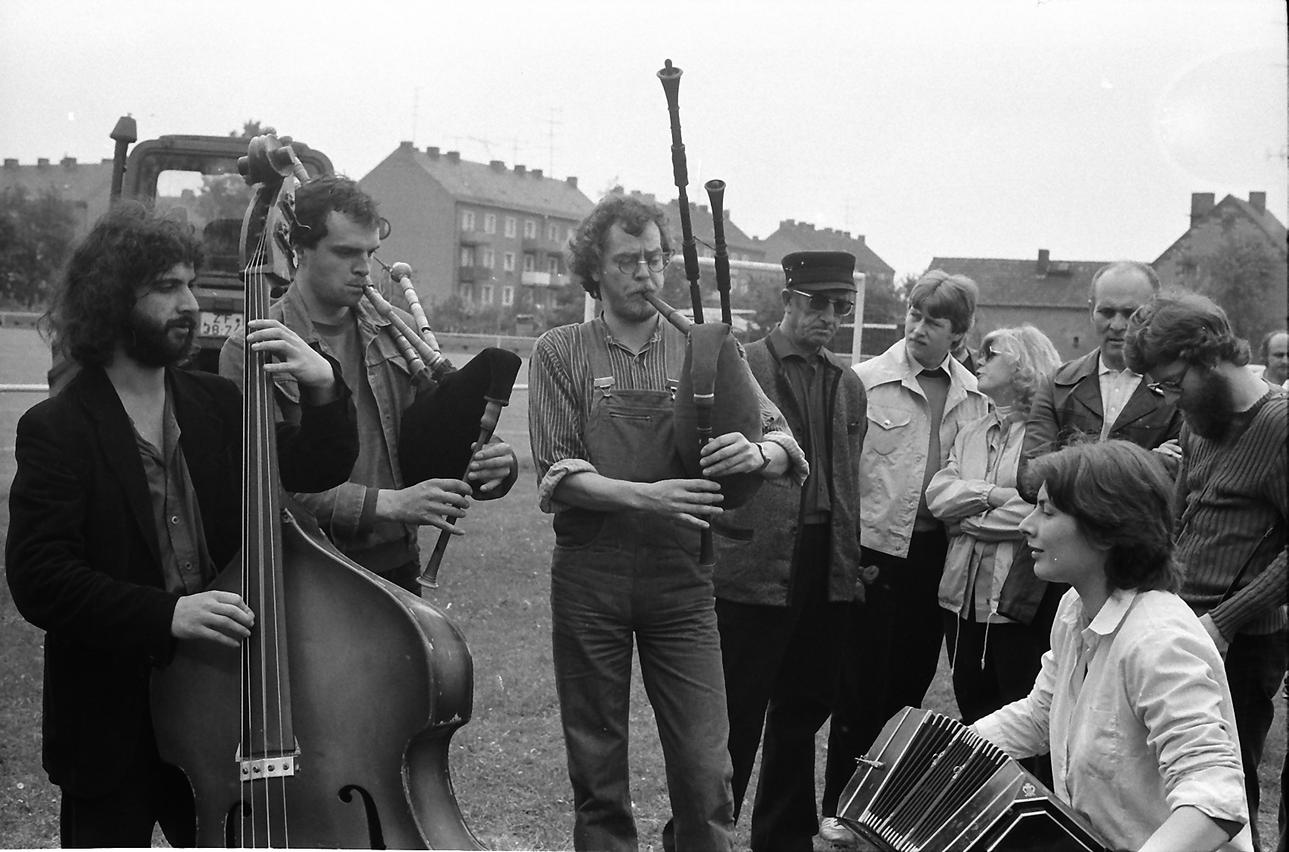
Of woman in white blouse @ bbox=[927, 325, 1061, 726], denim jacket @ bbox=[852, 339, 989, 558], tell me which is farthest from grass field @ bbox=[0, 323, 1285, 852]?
denim jacket @ bbox=[852, 339, 989, 558]

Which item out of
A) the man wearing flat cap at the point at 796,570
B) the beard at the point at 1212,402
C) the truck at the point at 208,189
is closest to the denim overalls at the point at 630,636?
the man wearing flat cap at the point at 796,570

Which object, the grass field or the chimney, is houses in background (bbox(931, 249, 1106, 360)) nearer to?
the chimney

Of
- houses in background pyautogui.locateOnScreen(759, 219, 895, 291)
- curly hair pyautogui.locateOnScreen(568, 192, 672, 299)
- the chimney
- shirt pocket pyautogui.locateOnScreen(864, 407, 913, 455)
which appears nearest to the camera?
curly hair pyautogui.locateOnScreen(568, 192, 672, 299)

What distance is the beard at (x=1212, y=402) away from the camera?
10.4ft

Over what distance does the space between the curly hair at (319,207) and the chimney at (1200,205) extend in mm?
3751

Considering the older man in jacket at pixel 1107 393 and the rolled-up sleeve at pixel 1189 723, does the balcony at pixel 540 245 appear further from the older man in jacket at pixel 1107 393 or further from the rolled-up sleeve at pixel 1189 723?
the rolled-up sleeve at pixel 1189 723

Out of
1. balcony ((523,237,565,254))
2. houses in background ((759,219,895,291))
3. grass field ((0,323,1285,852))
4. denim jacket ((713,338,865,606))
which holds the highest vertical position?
houses in background ((759,219,895,291))

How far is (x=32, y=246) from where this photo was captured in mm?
4160

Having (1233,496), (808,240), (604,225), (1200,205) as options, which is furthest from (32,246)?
(1200,205)

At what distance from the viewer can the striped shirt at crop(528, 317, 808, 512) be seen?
309 centimetres

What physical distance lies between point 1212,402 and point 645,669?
1.54 meters

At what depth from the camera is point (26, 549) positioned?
245 cm

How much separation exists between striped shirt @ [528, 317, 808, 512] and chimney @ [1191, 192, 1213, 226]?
309 cm

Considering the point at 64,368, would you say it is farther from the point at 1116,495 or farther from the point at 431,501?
the point at 1116,495
